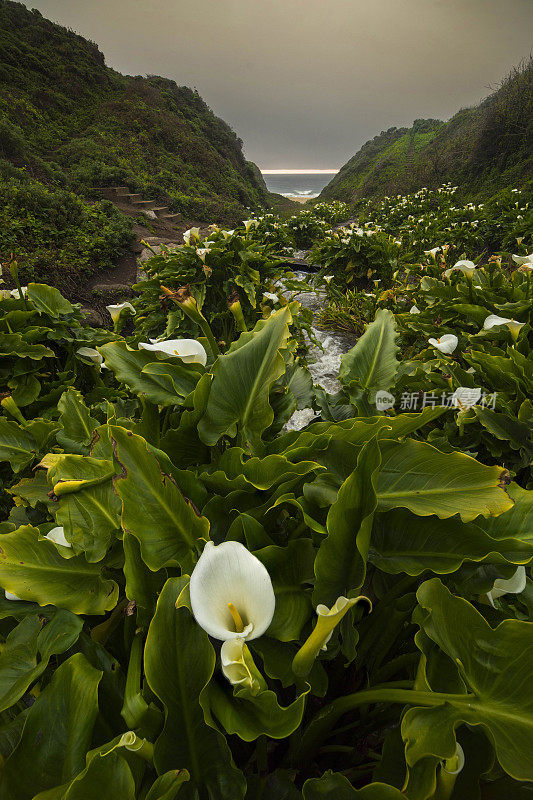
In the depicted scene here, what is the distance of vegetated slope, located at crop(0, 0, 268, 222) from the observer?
9906 mm

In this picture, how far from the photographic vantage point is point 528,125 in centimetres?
945

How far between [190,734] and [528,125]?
44.7 feet

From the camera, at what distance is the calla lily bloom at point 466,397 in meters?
1.37

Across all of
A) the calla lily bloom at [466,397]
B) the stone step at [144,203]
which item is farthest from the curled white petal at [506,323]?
the stone step at [144,203]

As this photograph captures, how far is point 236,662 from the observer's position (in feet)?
1.40

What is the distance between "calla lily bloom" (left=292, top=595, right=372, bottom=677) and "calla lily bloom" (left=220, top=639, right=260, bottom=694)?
0.22ft

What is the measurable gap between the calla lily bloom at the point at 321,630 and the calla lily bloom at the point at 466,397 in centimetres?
113

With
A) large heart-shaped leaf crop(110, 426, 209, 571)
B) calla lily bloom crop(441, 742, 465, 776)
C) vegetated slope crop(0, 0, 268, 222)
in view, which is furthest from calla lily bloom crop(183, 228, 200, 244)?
vegetated slope crop(0, 0, 268, 222)

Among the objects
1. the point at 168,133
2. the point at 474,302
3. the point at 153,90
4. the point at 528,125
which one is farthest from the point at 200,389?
the point at 153,90

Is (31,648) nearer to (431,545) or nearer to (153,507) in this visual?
(153,507)

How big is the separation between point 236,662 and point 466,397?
129 centimetres

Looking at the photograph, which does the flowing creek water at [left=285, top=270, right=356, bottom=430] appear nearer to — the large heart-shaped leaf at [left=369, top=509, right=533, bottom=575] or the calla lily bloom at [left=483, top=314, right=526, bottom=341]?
the calla lily bloom at [left=483, top=314, right=526, bottom=341]

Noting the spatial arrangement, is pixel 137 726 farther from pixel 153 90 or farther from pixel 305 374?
pixel 153 90

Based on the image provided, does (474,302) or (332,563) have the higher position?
(474,302)
